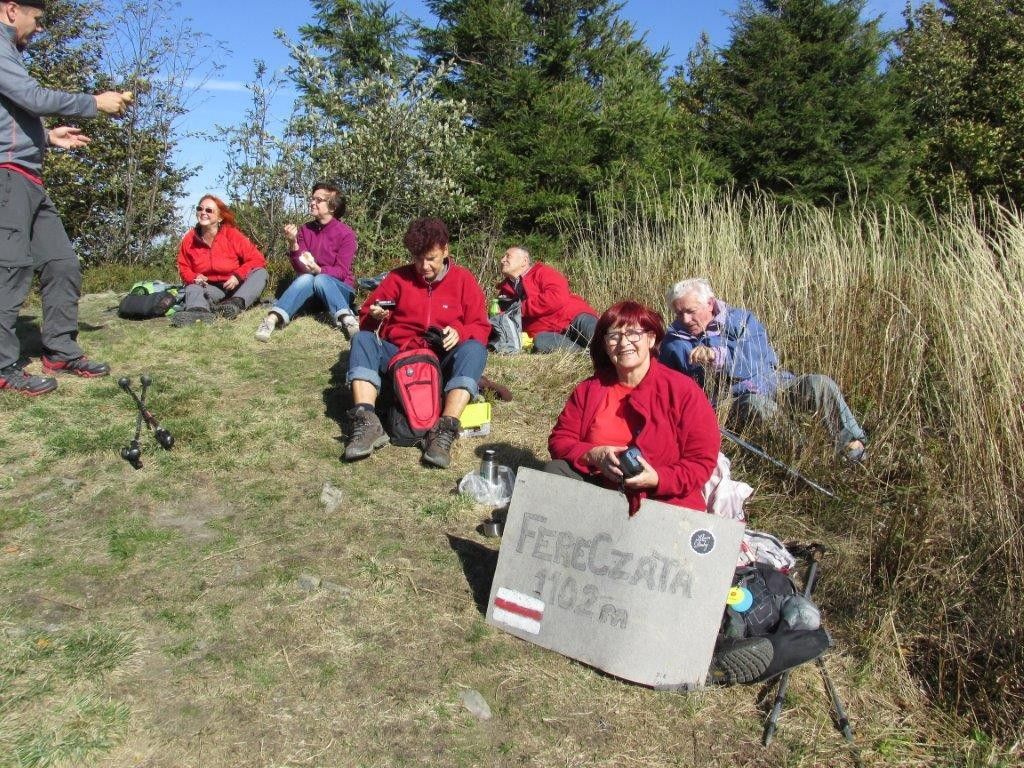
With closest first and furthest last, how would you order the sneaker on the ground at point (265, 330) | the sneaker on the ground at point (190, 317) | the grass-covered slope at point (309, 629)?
the grass-covered slope at point (309, 629), the sneaker on the ground at point (265, 330), the sneaker on the ground at point (190, 317)

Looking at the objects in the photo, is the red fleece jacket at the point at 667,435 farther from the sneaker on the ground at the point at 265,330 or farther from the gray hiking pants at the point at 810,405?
the sneaker on the ground at the point at 265,330

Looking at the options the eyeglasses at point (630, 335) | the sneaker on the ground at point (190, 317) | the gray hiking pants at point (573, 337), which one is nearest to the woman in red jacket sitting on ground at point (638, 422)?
the eyeglasses at point (630, 335)

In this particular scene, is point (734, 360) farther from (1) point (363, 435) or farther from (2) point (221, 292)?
(2) point (221, 292)

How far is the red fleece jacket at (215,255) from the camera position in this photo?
6414mm

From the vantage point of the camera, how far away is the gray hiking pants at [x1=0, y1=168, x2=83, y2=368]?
4.05 m

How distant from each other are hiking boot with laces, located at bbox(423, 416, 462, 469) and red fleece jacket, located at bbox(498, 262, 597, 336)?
2.08 meters

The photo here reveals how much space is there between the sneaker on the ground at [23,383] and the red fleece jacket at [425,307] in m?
1.79

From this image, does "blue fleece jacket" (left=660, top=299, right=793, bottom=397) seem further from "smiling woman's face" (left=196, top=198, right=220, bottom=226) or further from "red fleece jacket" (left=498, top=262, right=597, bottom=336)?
"smiling woman's face" (left=196, top=198, right=220, bottom=226)

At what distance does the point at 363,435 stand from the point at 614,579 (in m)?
1.91

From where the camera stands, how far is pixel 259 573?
302cm

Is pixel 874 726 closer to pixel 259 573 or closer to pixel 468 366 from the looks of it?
pixel 259 573

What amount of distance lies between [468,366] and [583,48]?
7.29 meters

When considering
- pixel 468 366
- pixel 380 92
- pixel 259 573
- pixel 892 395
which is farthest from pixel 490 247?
pixel 259 573

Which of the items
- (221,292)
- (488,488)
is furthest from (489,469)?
(221,292)
